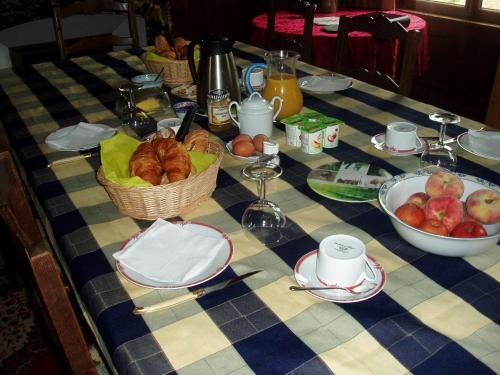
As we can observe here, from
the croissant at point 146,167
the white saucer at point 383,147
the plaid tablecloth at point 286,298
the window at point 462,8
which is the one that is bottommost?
the plaid tablecloth at point 286,298

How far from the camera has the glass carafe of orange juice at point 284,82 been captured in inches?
53.5

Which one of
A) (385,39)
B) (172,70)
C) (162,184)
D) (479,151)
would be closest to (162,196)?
(162,184)

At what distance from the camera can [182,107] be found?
1470mm

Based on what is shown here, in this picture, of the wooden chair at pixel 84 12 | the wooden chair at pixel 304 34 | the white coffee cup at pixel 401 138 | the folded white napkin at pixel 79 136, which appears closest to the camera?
the white coffee cup at pixel 401 138

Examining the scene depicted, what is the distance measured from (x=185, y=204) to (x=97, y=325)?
1.00 ft

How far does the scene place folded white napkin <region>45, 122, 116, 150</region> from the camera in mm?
1265

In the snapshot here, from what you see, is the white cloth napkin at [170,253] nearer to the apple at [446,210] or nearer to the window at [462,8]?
the apple at [446,210]

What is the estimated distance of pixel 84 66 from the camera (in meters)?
2.00

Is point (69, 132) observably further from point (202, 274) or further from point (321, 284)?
point (321, 284)

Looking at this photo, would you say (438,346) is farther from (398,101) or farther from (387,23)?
(387,23)

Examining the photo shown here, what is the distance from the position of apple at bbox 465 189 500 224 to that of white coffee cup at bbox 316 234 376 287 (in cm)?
24

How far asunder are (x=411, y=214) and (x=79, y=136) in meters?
0.93

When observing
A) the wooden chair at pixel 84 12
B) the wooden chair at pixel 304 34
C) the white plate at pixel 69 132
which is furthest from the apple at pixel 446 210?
the wooden chair at pixel 84 12

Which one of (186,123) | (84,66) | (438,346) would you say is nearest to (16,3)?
(84,66)
